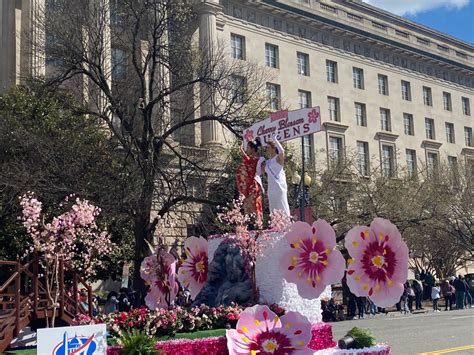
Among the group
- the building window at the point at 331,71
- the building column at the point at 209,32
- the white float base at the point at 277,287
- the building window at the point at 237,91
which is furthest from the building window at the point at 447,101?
the white float base at the point at 277,287

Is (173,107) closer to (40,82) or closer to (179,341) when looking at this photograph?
(40,82)

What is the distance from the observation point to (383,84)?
201 ft

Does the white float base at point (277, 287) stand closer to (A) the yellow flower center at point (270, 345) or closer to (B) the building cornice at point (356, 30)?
(A) the yellow flower center at point (270, 345)

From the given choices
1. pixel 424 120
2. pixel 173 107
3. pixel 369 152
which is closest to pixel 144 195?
pixel 173 107

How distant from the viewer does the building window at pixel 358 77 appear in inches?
2308

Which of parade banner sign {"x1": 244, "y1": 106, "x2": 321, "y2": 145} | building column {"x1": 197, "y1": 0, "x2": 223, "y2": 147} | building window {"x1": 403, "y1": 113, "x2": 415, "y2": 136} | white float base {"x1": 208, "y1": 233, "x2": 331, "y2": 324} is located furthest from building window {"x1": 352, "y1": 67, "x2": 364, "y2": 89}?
white float base {"x1": 208, "y1": 233, "x2": 331, "y2": 324}

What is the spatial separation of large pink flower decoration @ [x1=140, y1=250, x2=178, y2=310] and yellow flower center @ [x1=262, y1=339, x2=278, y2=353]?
5.56m

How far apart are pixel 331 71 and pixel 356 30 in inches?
209

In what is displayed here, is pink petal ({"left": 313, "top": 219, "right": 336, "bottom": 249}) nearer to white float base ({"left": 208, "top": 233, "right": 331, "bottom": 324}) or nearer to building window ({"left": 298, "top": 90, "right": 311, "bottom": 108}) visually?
white float base ({"left": 208, "top": 233, "right": 331, "bottom": 324})

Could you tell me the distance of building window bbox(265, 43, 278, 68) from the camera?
51.6m

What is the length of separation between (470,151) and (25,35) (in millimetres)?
54883

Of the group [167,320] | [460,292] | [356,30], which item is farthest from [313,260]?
[356,30]

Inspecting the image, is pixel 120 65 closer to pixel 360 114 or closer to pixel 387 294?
pixel 387 294

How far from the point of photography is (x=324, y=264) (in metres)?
9.19
